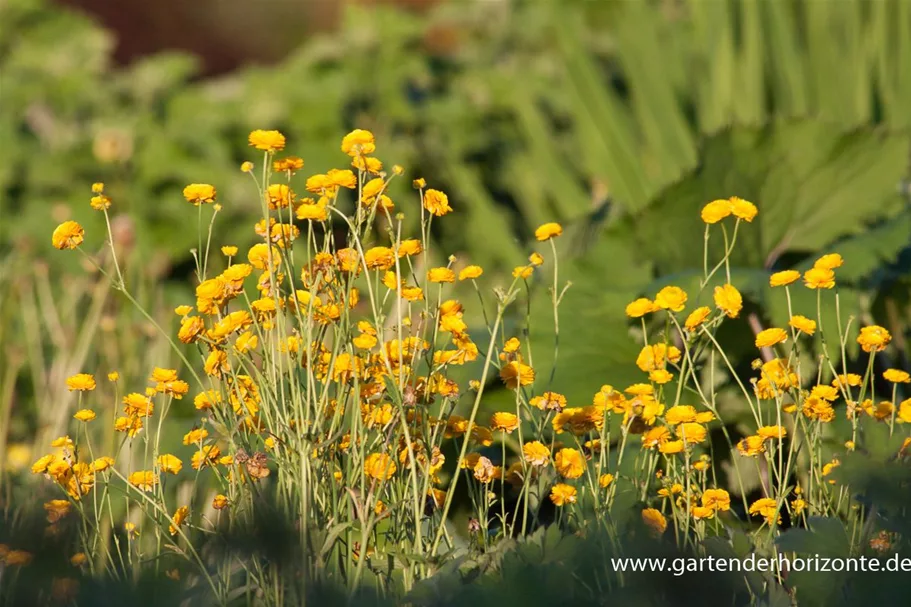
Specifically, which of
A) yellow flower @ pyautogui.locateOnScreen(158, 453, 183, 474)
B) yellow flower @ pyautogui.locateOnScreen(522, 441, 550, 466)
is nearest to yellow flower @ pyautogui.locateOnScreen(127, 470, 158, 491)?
yellow flower @ pyautogui.locateOnScreen(158, 453, 183, 474)

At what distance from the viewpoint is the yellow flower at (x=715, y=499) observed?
1683 mm

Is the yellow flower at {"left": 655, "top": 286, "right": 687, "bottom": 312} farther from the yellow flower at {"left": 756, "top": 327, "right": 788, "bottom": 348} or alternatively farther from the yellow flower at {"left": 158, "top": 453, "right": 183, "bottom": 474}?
the yellow flower at {"left": 158, "top": 453, "right": 183, "bottom": 474}

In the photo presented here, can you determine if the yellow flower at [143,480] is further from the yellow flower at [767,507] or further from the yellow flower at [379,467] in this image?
the yellow flower at [767,507]

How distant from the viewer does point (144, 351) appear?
418 centimetres

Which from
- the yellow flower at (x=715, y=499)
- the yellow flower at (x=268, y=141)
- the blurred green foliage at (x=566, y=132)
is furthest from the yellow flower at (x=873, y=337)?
the yellow flower at (x=268, y=141)

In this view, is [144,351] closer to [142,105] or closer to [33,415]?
[33,415]

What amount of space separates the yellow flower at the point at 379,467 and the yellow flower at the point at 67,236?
530mm

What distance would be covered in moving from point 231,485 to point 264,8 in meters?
7.52

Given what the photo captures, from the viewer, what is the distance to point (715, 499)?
5.58ft

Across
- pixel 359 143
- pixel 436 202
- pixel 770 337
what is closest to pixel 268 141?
pixel 359 143

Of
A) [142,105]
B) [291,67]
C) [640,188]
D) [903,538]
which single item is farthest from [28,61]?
[903,538]

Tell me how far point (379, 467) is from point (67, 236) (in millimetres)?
562

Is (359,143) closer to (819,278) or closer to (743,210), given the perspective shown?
(743,210)

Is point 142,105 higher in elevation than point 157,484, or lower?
higher
